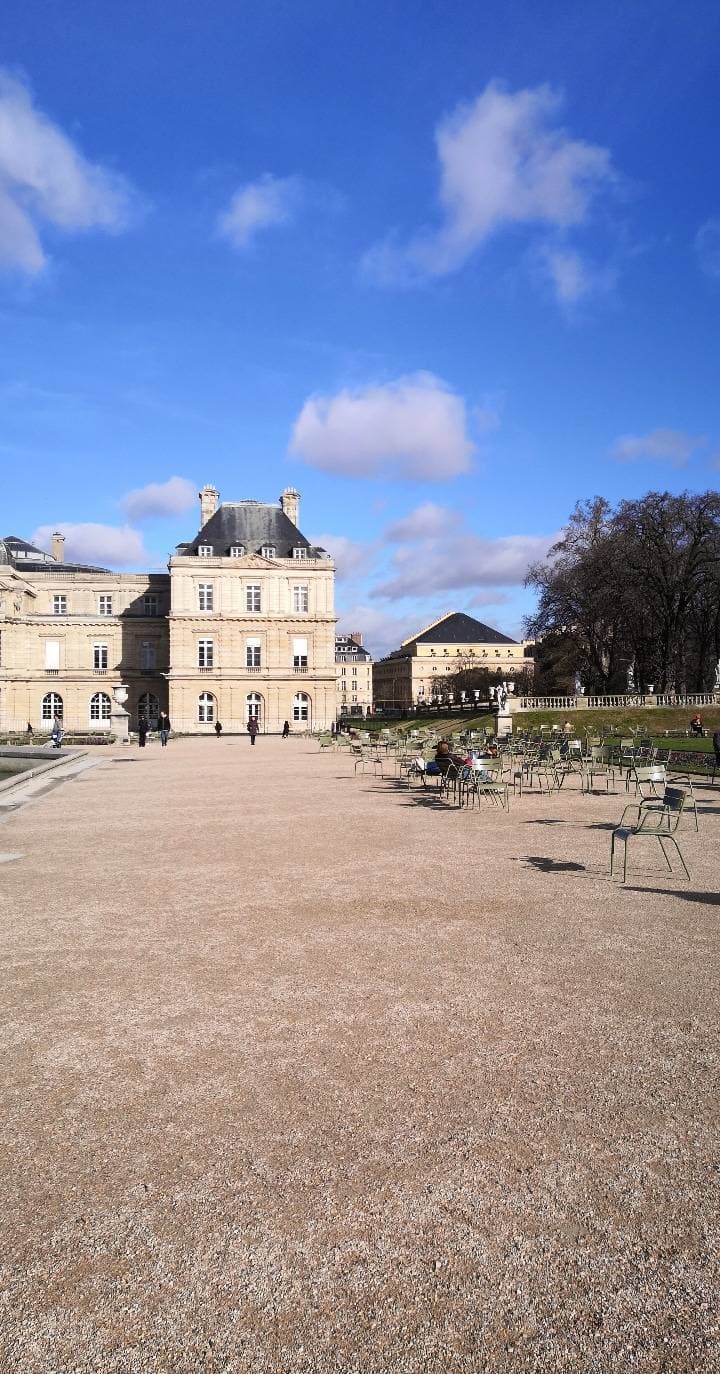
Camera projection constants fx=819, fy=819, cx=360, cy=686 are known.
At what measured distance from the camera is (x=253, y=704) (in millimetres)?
56531

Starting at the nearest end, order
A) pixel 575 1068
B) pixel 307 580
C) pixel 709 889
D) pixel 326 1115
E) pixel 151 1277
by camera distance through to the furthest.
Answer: pixel 151 1277, pixel 326 1115, pixel 575 1068, pixel 709 889, pixel 307 580

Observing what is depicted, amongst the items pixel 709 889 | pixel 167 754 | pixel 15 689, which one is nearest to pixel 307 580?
pixel 15 689

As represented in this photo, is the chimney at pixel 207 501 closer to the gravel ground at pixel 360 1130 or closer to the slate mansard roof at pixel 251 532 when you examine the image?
the slate mansard roof at pixel 251 532

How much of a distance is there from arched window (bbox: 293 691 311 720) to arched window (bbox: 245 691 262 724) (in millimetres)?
2416

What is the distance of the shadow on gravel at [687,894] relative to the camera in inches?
310

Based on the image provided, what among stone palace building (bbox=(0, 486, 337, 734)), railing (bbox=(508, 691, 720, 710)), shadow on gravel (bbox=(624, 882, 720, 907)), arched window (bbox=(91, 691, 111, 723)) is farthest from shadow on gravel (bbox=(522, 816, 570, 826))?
arched window (bbox=(91, 691, 111, 723))

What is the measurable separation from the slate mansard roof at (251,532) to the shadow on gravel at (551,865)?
163ft

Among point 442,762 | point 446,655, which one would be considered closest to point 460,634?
→ point 446,655

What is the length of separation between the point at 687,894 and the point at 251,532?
53.3 metres

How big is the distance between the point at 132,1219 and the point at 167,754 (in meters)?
30.7

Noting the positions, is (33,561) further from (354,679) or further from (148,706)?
(354,679)

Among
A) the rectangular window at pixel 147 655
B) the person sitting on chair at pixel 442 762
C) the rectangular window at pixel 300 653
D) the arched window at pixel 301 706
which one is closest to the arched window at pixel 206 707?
the arched window at pixel 301 706

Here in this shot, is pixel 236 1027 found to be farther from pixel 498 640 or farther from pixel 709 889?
pixel 498 640

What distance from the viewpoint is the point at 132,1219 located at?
3.22m
